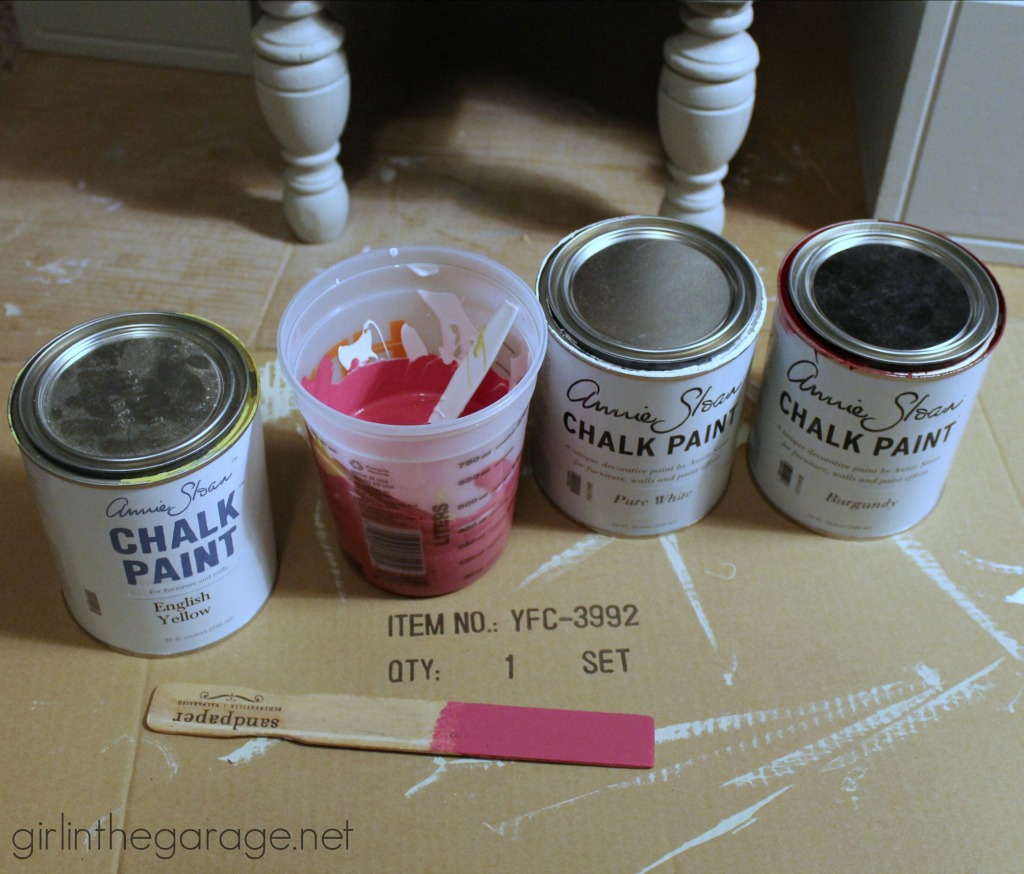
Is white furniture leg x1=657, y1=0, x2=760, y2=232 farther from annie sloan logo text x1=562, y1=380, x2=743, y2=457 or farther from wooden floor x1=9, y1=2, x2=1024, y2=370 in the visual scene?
annie sloan logo text x1=562, y1=380, x2=743, y2=457

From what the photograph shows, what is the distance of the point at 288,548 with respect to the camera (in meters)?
0.90

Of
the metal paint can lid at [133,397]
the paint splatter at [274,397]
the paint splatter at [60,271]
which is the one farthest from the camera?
the paint splatter at [60,271]

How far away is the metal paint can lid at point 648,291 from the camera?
2.59ft

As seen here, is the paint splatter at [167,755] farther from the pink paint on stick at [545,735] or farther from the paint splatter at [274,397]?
the paint splatter at [274,397]

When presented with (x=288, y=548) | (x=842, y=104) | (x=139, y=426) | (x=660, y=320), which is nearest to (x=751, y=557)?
(x=660, y=320)

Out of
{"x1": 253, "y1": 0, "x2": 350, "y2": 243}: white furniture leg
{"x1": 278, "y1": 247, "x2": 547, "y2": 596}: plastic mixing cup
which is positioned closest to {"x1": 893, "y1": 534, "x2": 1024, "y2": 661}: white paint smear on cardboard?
{"x1": 278, "y1": 247, "x2": 547, "y2": 596}: plastic mixing cup

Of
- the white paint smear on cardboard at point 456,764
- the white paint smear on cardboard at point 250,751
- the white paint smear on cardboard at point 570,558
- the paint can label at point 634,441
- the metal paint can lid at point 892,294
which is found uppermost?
the metal paint can lid at point 892,294

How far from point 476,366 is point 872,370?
0.29 m

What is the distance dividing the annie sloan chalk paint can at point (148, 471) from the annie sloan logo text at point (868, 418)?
1.34ft

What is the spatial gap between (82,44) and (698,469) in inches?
40.0

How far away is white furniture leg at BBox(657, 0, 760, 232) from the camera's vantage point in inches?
39.4

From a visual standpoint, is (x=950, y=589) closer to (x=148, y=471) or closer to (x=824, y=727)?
(x=824, y=727)

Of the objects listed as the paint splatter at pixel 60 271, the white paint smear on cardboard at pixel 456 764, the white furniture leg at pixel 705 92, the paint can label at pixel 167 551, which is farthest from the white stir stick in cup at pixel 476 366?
the paint splatter at pixel 60 271

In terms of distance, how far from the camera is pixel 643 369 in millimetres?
777
